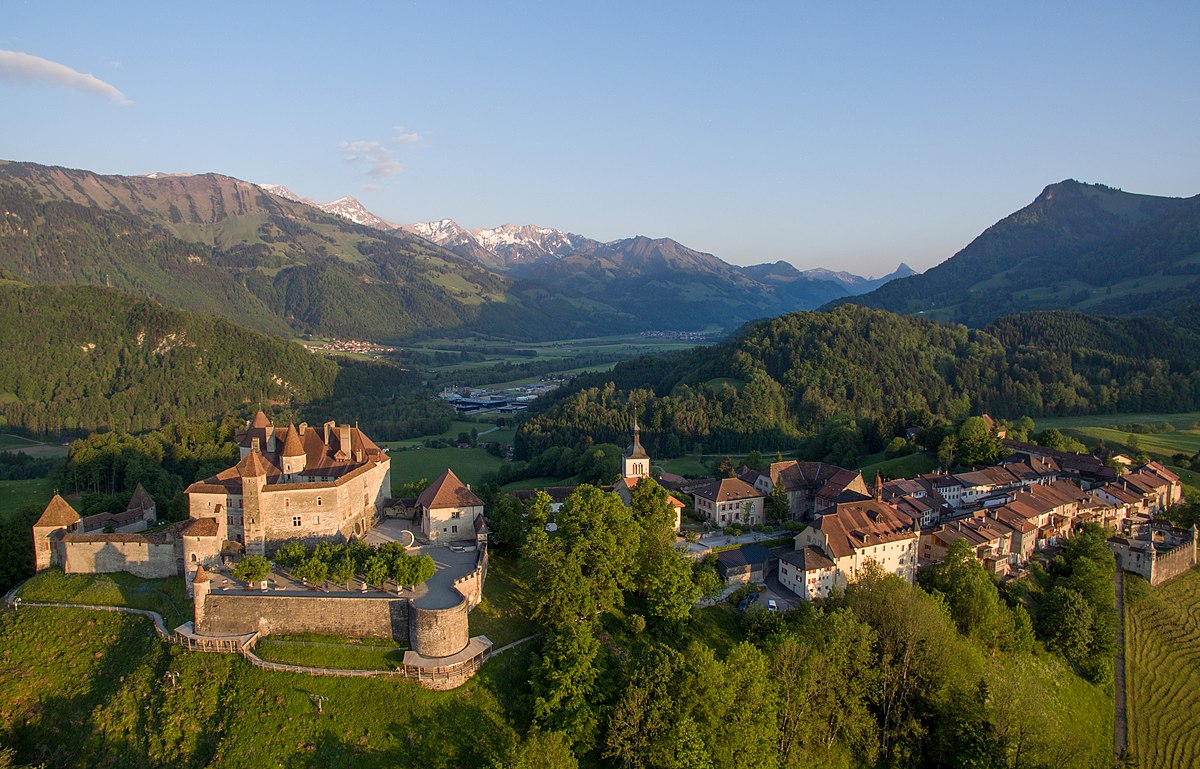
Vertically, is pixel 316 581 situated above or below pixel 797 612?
above

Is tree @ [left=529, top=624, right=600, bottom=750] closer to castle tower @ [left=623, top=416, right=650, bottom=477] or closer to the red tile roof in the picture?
the red tile roof

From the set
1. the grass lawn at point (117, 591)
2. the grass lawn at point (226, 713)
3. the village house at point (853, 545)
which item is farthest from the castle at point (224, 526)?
the village house at point (853, 545)

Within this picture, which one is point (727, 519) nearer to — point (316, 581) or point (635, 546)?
point (635, 546)

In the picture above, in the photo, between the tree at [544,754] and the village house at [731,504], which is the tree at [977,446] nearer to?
the village house at [731,504]

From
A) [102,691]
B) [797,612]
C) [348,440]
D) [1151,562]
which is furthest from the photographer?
Result: [1151,562]

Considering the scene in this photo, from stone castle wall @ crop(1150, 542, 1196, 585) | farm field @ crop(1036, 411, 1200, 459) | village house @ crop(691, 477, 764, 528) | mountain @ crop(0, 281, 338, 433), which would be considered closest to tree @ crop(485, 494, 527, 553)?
village house @ crop(691, 477, 764, 528)

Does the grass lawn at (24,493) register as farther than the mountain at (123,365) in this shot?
No

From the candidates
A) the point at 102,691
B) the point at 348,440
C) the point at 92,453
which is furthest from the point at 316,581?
the point at 92,453
